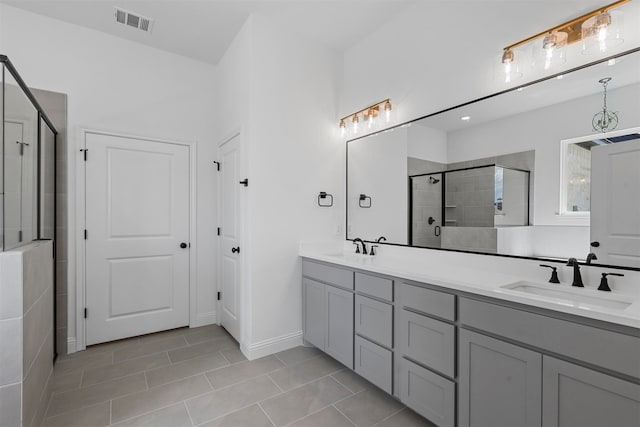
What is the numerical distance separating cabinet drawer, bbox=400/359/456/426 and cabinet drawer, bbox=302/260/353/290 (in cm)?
68

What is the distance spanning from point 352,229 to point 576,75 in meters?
2.05

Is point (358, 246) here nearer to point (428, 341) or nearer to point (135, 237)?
point (428, 341)

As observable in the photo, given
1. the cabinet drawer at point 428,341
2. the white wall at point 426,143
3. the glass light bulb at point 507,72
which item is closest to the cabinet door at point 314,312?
the cabinet drawer at point 428,341

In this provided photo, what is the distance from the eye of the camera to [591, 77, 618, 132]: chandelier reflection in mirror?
59.7 inches

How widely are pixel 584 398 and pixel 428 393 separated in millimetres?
761

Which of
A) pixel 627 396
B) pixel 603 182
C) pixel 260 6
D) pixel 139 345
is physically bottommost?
pixel 139 345

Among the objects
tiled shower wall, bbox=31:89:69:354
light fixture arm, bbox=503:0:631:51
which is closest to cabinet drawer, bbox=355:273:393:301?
light fixture arm, bbox=503:0:631:51

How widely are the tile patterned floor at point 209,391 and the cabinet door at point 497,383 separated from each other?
1.57ft

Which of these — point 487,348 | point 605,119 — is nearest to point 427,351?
point 487,348

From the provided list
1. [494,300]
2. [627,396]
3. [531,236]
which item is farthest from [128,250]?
[627,396]

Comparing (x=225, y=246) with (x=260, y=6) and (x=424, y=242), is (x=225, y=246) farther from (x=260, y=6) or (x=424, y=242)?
(x=260, y=6)

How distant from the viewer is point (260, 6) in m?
2.59

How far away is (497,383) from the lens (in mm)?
1454

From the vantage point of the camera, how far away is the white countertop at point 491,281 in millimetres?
1180
